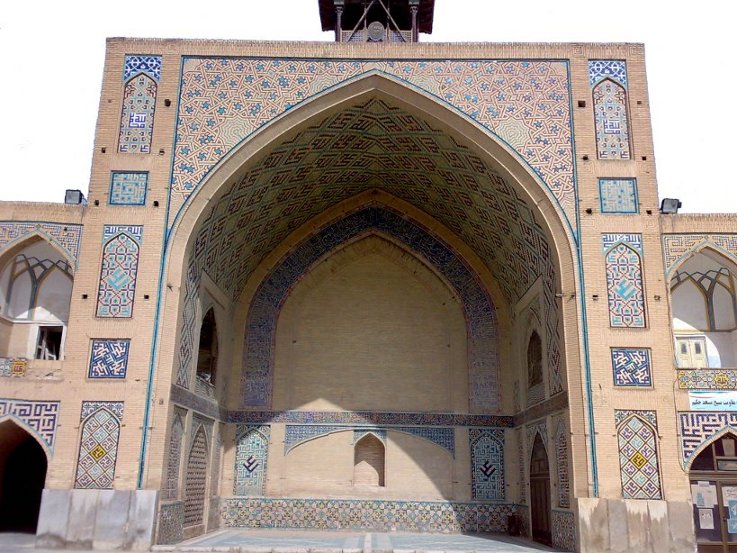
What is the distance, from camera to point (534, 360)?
30.7 ft

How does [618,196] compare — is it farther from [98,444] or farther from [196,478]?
[98,444]

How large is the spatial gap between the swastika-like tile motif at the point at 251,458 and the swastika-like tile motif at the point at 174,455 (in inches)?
78.2

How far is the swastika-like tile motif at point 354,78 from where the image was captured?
819cm

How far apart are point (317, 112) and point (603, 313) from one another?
12.8 ft

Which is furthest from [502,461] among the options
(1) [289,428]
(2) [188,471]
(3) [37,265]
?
(3) [37,265]

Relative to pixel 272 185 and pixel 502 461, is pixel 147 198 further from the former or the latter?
pixel 502 461

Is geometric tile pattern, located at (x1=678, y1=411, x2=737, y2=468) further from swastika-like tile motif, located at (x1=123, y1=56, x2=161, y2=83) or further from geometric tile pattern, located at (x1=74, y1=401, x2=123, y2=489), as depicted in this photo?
swastika-like tile motif, located at (x1=123, y1=56, x2=161, y2=83)

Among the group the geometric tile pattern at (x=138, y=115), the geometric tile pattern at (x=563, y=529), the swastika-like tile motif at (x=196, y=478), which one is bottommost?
the geometric tile pattern at (x=563, y=529)

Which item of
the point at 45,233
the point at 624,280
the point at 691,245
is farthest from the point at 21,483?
the point at 691,245

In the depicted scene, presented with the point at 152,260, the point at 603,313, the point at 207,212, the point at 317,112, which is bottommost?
the point at 603,313

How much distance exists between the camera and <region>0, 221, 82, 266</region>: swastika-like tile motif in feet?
26.0

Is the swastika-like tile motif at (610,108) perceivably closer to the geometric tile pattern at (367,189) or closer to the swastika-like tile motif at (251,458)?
the geometric tile pattern at (367,189)

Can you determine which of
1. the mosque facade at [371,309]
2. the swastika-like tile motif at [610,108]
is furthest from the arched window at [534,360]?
the swastika-like tile motif at [610,108]

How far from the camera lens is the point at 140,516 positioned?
708 centimetres
